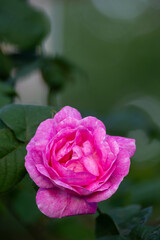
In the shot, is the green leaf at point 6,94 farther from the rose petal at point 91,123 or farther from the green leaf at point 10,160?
the rose petal at point 91,123

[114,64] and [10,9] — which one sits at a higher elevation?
[10,9]

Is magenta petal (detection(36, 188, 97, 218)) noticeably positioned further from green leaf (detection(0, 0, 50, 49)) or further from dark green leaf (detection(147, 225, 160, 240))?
green leaf (detection(0, 0, 50, 49))

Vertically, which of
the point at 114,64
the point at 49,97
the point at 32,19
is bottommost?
the point at 114,64

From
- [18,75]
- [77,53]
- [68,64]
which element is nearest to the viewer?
[18,75]

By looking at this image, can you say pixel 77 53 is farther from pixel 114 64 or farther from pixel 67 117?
pixel 67 117

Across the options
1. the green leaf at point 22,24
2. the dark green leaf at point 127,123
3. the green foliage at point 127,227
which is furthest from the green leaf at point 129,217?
the green leaf at point 22,24

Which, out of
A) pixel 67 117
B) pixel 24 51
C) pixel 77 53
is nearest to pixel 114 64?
pixel 77 53
